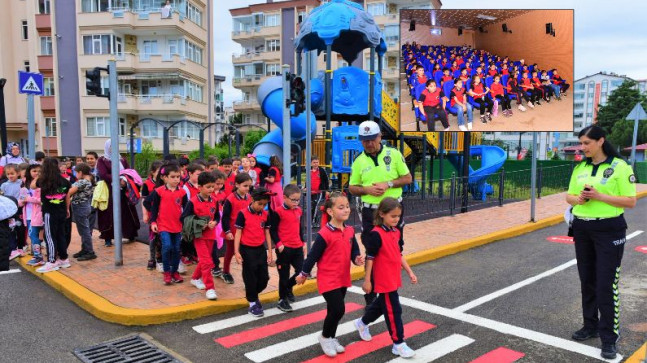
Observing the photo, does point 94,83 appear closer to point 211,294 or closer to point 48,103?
point 211,294

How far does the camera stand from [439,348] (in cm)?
458

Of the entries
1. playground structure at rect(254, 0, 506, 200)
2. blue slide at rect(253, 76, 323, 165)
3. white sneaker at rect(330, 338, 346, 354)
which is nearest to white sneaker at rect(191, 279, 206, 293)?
white sneaker at rect(330, 338, 346, 354)

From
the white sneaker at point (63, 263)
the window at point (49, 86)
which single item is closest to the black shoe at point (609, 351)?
the white sneaker at point (63, 263)

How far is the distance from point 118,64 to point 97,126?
191 inches

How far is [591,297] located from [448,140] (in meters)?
15.6

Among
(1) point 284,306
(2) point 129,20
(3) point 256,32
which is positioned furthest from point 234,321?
(3) point 256,32

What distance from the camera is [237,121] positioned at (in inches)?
2362

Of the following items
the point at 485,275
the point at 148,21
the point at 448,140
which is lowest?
the point at 485,275

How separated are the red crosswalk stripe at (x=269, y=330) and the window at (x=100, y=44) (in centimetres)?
3537

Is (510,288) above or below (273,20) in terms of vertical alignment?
below

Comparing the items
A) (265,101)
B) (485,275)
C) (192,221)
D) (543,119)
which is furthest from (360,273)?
(265,101)

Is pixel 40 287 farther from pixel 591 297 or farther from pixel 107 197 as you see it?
pixel 591 297

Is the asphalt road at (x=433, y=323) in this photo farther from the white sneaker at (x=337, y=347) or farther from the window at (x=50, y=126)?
the window at (x=50, y=126)

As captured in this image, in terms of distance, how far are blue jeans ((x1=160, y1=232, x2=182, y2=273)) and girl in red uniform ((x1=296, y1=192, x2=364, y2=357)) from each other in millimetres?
2497
